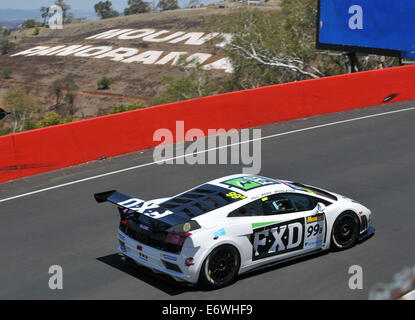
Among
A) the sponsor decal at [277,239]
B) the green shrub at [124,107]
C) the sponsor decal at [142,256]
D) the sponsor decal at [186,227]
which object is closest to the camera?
the sponsor decal at [186,227]

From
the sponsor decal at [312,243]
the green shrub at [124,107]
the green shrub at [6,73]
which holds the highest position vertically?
the sponsor decal at [312,243]

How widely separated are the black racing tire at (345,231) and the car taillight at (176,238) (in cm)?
258

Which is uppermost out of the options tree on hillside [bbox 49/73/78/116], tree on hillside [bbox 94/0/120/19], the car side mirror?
tree on hillside [bbox 94/0/120/19]

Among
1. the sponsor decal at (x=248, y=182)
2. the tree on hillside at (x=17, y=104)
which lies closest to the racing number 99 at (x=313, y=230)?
the sponsor decal at (x=248, y=182)

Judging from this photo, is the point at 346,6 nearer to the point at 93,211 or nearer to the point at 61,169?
the point at 61,169

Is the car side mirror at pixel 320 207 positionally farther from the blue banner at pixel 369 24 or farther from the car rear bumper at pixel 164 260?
the blue banner at pixel 369 24

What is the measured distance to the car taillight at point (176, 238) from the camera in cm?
779

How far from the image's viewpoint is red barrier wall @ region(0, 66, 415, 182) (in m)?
14.8

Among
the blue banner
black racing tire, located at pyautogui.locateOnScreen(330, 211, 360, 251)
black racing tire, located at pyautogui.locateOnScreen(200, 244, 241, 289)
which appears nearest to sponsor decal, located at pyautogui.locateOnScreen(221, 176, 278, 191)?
black racing tire, located at pyautogui.locateOnScreen(200, 244, 241, 289)

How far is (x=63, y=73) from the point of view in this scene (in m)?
71.2

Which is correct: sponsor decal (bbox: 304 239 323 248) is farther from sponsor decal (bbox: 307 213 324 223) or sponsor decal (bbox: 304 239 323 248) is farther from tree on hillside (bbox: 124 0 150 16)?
tree on hillside (bbox: 124 0 150 16)

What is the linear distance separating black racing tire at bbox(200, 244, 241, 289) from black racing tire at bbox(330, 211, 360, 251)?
1832mm

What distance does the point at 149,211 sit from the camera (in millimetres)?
8094

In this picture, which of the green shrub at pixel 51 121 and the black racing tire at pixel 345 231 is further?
the green shrub at pixel 51 121
